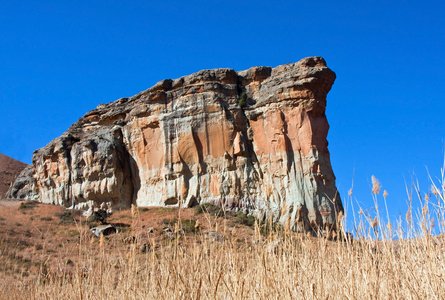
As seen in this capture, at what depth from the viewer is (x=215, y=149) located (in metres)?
35.1

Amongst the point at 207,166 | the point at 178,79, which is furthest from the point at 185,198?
the point at 178,79

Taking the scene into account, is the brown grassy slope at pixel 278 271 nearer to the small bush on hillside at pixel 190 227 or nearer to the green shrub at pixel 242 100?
the small bush on hillside at pixel 190 227

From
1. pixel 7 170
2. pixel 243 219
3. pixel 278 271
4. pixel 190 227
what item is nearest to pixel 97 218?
pixel 243 219

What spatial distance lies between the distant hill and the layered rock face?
1871cm

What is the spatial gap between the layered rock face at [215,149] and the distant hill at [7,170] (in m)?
18.7

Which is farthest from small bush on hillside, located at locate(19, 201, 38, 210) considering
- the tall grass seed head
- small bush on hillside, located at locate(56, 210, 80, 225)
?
the tall grass seed head

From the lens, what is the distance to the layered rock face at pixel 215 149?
3244cm

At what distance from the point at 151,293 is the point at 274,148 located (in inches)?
1118

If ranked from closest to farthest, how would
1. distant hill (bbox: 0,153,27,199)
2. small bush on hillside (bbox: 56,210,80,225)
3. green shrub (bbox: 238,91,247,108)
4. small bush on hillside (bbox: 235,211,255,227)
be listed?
small bush on hillside (bbox: 235,211,255,227) → small bush on hillside (bbox: 56,210,80,225) → green shrub (bbox: 238,91,247,108) → distant hill (bbox: 0,153,27,199)

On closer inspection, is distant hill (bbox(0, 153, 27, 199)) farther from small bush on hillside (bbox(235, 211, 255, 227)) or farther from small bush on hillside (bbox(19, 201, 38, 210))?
small bush on hillside (bbox(235, 211, 255, 227))

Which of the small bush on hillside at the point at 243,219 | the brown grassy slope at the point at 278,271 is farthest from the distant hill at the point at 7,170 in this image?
the brown grassy slope at the point at 278,271

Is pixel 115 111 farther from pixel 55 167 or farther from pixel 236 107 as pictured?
pixel 236 107

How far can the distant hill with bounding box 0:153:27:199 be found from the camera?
56.8 metres

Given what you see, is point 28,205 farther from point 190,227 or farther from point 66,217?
point 190,227
